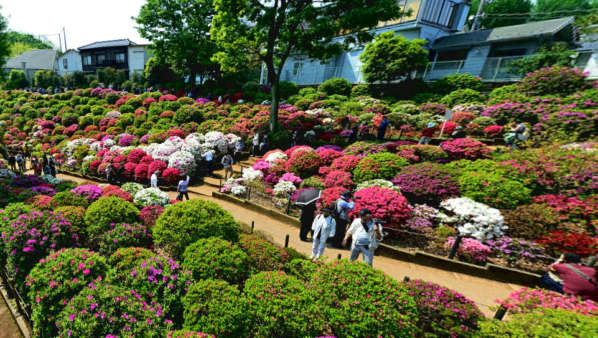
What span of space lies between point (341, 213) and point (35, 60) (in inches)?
3402

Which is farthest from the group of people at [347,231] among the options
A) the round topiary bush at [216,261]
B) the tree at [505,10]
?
the tree at [505,10]

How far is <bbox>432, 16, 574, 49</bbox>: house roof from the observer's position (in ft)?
55.8

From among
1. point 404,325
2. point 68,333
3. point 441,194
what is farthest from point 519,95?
point 68,333

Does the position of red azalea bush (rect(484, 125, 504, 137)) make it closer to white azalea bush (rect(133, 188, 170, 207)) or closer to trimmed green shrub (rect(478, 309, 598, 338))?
trimmed green shrub (rect(478, 309, 598, 338))

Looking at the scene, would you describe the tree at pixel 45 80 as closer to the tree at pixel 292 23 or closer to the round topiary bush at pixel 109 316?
the tree at pixel 292 23

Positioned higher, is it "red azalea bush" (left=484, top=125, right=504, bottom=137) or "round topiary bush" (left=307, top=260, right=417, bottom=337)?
"red azalea bush" (left=484, top=125, right=504, bottom=137)

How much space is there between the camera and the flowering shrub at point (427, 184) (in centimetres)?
766

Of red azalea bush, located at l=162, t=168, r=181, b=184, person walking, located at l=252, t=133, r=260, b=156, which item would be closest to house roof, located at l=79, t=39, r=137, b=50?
person walking, located at l=252, t=133, r=260, b=156

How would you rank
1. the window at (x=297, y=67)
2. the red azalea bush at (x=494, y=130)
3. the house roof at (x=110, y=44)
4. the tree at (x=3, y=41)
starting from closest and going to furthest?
the red azalea bush at (x=494, y=130)
the tree at (x=3, y=41)
the window at (x=297, y=67)
the house roof at (x=110, y=44)

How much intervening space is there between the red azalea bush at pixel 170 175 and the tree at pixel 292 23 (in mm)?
7131

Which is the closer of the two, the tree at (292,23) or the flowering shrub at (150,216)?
the flowering shrub at (150,216)

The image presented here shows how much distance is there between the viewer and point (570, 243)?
5.48 metres

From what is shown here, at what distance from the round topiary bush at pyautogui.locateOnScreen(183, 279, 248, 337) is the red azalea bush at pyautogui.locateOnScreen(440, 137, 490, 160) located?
33.3 feet

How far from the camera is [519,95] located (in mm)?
12930
